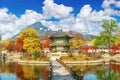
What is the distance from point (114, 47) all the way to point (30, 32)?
30114 mm

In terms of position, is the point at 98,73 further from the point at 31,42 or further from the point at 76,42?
the point at 76,42

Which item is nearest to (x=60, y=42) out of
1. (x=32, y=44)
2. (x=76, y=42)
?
(x=32, y=44)

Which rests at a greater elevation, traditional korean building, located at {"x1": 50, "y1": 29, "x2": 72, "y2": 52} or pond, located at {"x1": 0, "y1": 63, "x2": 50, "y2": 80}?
traditional korean building, located at {"x1": 50, "y1": 29, "x2": 72, "y2": 52}

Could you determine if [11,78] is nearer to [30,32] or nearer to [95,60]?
[95,60]

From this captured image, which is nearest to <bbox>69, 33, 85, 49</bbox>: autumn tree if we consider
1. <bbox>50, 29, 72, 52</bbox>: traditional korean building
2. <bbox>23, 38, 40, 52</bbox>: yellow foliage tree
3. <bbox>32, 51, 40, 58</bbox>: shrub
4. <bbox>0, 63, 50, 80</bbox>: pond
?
<bbox>50, 29, 72, 52</bbox>: traditional korean building

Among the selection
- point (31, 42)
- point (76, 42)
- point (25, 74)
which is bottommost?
point (25, 74)

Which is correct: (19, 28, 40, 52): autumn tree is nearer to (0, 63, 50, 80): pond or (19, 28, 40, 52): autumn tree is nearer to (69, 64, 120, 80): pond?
(0, 63, 50, 80): pond

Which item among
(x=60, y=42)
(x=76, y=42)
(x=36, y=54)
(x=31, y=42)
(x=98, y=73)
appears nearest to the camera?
(x=98, y=73)

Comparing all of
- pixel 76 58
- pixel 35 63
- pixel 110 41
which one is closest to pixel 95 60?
pixel 76 58

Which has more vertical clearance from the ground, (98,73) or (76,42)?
(76,42)

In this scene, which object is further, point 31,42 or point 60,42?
point 60,42

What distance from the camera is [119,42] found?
4230 inches

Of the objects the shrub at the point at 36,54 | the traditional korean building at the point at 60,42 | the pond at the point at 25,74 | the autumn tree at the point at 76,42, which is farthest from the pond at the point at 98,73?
the autumn tree at the point at 76,42

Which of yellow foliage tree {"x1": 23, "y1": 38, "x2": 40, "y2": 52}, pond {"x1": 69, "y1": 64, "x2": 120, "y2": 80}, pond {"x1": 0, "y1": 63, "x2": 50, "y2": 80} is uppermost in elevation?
yellow foliage tree {"x1": 23, "y1": 38, "x2": 40, "y2": 52}
